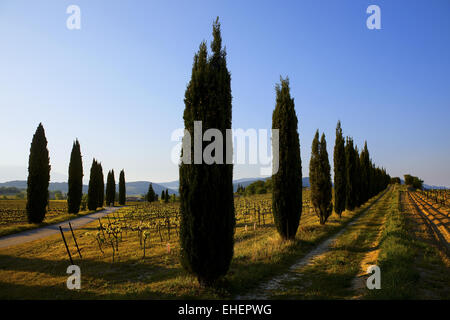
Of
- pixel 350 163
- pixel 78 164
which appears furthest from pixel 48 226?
pixel 350 163

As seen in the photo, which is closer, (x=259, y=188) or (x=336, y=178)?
(x=336, y=178)

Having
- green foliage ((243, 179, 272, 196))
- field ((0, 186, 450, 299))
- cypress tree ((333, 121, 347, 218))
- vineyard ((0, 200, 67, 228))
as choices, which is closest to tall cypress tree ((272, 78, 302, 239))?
field ((0, 186, 450, 299))

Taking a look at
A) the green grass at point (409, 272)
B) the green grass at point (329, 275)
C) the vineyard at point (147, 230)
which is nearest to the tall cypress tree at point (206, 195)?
the green grass at point (329, 275)

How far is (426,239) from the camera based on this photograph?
11.7 metres

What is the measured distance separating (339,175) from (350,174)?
4821 millimetres

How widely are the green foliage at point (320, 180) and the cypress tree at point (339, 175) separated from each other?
5.16m

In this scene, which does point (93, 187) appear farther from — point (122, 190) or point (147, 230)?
point (147, 230)

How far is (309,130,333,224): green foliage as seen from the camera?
55.4 feet

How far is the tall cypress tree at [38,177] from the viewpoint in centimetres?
2072

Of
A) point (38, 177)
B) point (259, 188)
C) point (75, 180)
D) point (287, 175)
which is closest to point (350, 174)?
point (287, 175)

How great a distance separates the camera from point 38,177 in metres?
21.5

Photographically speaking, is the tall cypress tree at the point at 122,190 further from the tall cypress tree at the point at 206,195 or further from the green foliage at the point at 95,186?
the tall cypress tree at the point at 206,195

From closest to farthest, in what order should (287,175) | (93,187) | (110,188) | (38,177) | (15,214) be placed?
(287,175) < (38,177) < (15,214) < (93,187) < (110,188)
